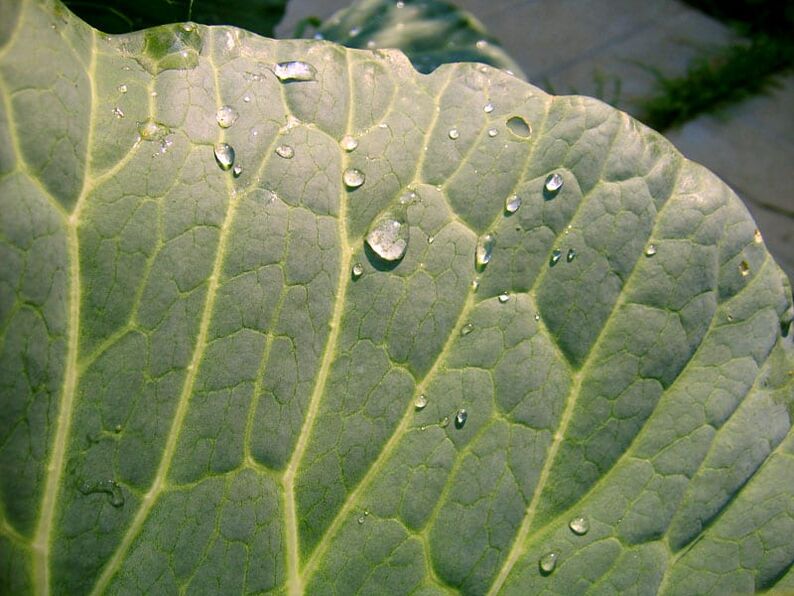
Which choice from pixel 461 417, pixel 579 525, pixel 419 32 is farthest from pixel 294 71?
pixel 419 32

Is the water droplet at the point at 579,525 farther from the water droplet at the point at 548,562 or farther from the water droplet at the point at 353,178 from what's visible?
the water droplet at the point at 353,178

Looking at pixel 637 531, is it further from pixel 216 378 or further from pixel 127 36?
pixel 127 36

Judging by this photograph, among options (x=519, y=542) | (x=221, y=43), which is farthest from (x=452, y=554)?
(x=221, y=43)

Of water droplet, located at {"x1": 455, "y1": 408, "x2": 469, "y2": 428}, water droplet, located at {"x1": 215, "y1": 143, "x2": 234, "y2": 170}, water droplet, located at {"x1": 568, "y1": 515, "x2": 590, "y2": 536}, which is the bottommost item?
water droplet, located at {"x1": 568, "y1": 515, "x2": 590, "y2": 536}

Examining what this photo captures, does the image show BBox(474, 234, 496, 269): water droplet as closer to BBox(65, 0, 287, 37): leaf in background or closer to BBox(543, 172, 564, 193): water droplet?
BBox(543, 172, 564, 193): water droplet

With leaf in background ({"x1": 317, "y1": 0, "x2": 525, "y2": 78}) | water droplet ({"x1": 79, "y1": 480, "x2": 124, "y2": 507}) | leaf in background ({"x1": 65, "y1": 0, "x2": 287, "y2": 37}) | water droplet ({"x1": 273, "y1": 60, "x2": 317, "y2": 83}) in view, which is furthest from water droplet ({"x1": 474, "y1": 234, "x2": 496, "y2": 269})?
leaf in background ({"x1": 317, "y1": 0, "x2": 525, "y2": 78})

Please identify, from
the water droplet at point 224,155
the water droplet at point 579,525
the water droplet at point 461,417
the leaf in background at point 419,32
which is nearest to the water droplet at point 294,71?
the water droplet at point 224,155

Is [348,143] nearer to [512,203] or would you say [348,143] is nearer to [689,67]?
[512,203]
